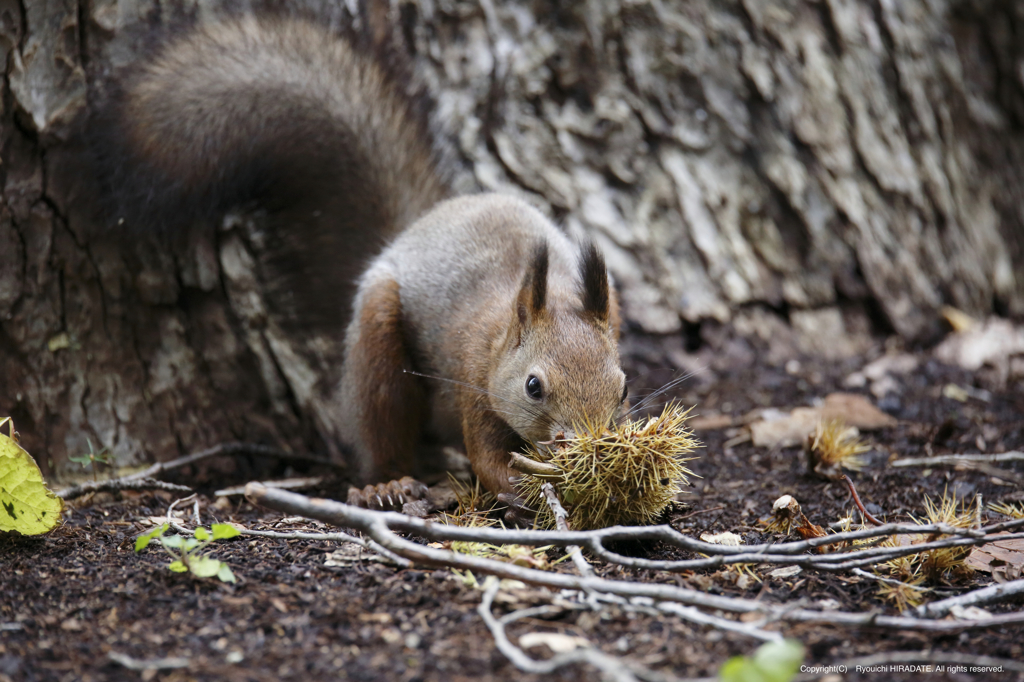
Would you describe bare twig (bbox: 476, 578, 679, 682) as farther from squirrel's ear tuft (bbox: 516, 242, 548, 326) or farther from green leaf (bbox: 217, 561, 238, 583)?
squirrel's ear tuft (bbox: 516, 242, 548, 326)

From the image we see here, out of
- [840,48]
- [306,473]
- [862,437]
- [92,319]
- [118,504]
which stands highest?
[840,48]

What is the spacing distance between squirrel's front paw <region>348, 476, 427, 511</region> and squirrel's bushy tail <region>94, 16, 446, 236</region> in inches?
51.0

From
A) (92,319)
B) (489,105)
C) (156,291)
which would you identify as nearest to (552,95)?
(489,105)

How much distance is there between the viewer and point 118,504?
112 inches

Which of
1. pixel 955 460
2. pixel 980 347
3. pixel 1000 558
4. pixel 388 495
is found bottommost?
pixel 980 347

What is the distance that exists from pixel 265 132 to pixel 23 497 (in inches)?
68.2

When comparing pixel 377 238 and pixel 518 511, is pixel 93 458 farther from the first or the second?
pixel 518 511

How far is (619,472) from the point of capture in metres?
2.28

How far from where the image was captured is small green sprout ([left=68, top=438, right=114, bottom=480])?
3.09 meters

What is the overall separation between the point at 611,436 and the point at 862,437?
5.87 ft

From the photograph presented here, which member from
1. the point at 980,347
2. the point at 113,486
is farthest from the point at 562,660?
the point at 980,347

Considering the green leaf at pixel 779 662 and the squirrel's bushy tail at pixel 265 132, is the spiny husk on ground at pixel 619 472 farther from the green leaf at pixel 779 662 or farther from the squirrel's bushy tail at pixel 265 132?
the squirrel's bushy tail at pixel 265 132

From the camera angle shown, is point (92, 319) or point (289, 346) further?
point (289, 346)

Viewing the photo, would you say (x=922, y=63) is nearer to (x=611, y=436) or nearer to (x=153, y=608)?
(x=611, y=436)
